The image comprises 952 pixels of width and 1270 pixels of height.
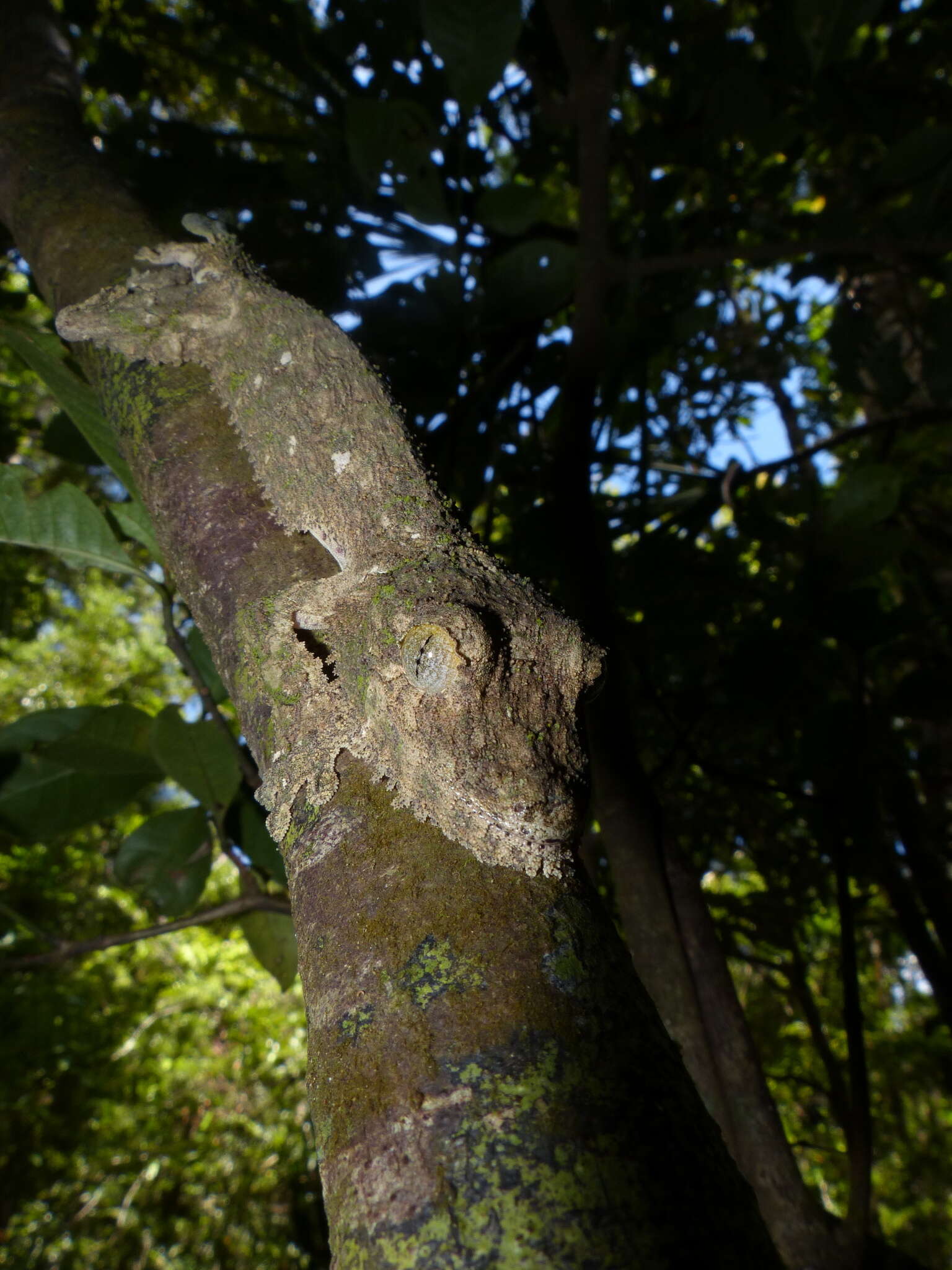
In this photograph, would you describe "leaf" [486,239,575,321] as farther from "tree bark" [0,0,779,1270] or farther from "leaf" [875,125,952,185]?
"tree bark" [0,0,779,1270]

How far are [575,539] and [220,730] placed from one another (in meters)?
0.95

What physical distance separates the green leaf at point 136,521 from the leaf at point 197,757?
351mm

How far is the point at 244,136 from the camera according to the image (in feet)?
8.15

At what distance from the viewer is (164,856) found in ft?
5.57

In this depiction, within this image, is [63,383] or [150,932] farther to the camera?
[150,932]

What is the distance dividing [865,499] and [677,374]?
6.56 feet

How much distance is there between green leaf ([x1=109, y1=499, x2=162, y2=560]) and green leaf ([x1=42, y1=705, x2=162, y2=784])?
419 mm

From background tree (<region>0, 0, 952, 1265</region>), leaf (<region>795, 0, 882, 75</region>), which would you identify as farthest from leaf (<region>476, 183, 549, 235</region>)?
leaf (<region>795, 0, 882, 75</region>)

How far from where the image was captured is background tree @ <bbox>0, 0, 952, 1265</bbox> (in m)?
1.63

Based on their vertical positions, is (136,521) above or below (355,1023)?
above

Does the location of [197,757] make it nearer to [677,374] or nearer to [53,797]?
[53,797]

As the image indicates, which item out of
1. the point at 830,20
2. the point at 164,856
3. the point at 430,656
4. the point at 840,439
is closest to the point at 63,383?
the point at 430,656

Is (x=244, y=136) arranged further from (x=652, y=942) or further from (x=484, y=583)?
(x=652, y=942)

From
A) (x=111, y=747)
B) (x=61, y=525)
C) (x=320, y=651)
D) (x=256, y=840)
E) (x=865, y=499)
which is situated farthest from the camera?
(x=865, y=499)
